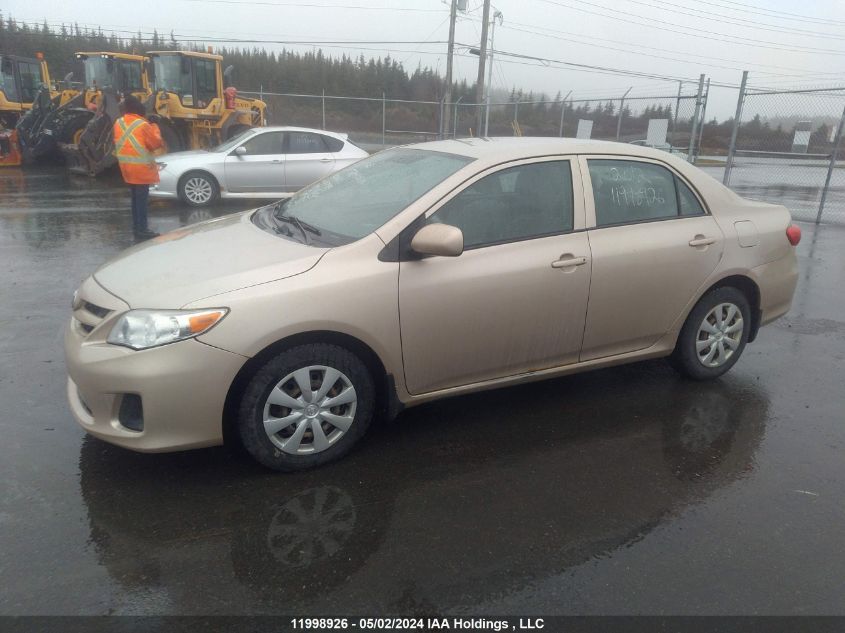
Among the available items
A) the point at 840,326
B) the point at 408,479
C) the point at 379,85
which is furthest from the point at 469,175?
the point at 379,85

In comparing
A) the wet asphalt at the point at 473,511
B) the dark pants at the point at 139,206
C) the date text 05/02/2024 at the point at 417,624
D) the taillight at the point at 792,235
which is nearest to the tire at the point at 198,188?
the dark pants at the point at 139,206

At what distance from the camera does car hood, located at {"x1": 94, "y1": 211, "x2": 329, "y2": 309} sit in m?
3.22

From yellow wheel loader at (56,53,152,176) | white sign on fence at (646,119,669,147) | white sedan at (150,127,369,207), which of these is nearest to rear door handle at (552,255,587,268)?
white sedan at (150,127,369,207)

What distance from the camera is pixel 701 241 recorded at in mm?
4441

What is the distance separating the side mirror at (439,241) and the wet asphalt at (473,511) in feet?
3.65

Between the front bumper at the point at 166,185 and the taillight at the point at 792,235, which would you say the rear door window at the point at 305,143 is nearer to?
the front bumper at the point at 166,185

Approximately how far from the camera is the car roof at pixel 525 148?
4.06m

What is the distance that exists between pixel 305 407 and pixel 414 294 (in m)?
0.78

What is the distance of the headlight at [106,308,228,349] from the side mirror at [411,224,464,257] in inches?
39.4

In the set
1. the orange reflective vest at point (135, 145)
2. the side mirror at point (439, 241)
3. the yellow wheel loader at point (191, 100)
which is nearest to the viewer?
the side mirror at point (439, 241)

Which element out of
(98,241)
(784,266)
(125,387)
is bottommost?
(98,241)

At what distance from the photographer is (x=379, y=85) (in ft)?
186

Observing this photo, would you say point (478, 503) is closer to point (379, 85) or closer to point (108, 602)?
point (108, 602)

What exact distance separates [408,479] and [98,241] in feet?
23.3
